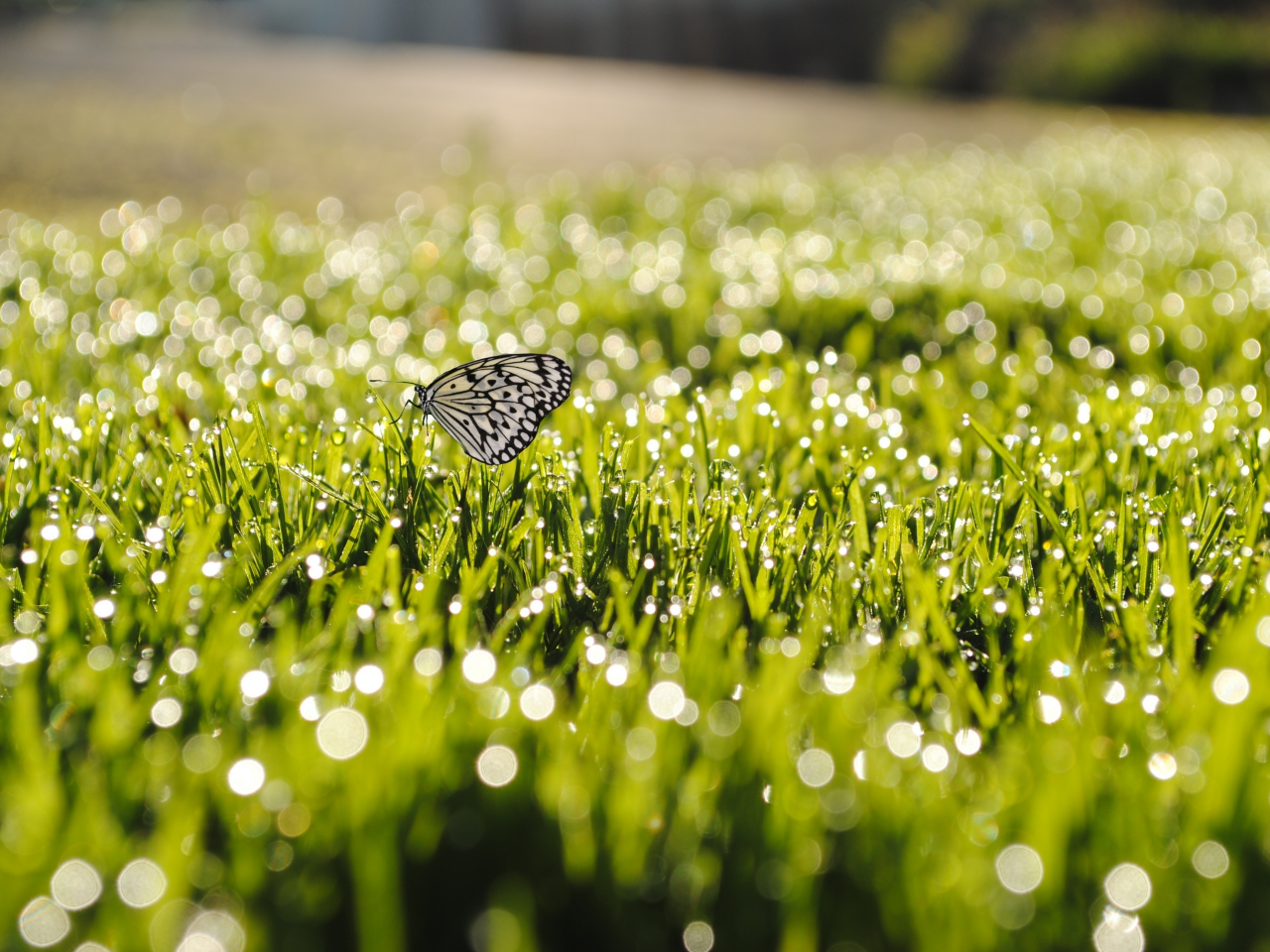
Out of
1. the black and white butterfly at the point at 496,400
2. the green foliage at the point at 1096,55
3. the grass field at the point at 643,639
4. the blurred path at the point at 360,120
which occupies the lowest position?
the grass field at the point at 643,639

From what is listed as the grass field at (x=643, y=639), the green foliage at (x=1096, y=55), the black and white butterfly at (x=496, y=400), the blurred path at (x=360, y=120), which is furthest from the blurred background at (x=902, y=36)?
the black and white butterfly at (x=496, y=400)

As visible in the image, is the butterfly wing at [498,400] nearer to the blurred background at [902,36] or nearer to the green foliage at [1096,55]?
the green foliage at [1096,55]

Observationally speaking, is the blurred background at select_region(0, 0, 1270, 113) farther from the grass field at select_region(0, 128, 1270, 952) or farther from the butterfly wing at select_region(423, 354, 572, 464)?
the butterfly wing at select_region(423, 354, 572, 464)

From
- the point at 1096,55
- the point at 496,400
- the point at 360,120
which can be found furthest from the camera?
the point at 1096,55

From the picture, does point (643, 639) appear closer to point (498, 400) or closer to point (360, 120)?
point (498, 400)

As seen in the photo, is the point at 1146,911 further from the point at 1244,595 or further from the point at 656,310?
the point at 656,310

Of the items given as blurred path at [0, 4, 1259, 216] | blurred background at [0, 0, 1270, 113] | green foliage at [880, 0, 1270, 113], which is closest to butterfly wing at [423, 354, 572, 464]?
blurred path at [0, 4, 1259, 216]

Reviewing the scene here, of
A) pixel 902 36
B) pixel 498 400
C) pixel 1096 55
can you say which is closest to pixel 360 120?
pixel 498 400
